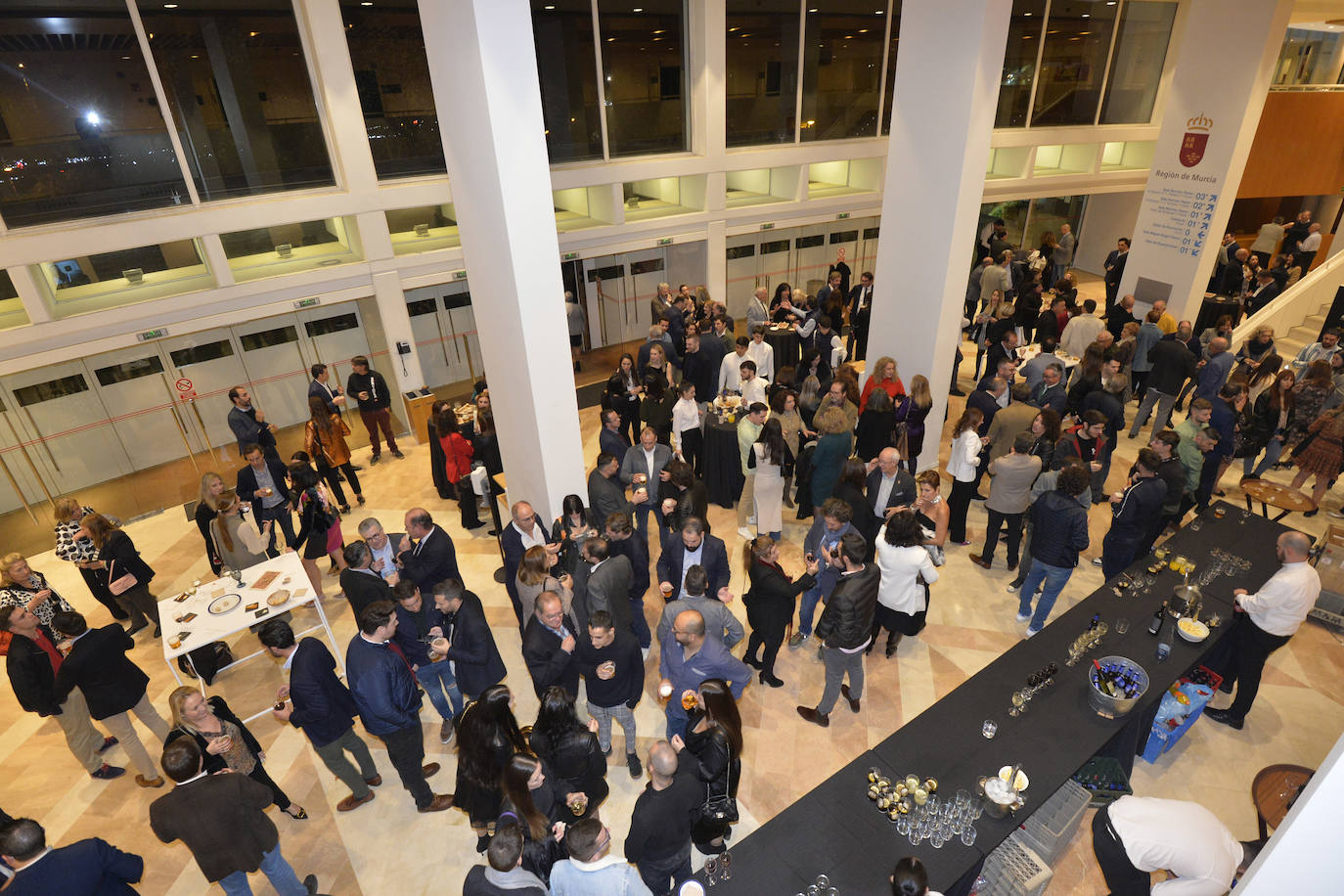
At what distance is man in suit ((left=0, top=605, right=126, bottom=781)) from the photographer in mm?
4672

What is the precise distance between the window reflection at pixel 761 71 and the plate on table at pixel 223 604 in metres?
11.2

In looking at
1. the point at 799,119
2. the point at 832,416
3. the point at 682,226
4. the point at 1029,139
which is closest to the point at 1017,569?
the point at 832,416

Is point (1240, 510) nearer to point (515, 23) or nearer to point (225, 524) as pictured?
point (515, 23)

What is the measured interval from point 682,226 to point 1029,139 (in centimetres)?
848

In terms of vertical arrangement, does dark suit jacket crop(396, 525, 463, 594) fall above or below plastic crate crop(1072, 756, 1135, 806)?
above

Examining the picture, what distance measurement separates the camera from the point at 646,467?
662cm

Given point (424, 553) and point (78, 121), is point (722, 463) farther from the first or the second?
point (78, 121)

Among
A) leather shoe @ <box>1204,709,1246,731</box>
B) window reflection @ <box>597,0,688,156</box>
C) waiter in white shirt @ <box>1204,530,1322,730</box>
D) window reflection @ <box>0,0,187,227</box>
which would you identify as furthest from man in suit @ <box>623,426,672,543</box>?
window reflection @ <box>597,0,688,156</box>

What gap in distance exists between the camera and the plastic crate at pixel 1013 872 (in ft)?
12.8

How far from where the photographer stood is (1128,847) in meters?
3.47

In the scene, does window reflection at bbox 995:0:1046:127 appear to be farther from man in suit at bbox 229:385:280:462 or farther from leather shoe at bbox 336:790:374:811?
leather shoe at bbox 336:790:374:811

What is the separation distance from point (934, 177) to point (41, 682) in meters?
9.20

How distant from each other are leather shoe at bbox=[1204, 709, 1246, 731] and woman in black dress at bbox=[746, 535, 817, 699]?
3.36 metres

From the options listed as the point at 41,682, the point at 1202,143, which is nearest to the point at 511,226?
the point at 41,682
